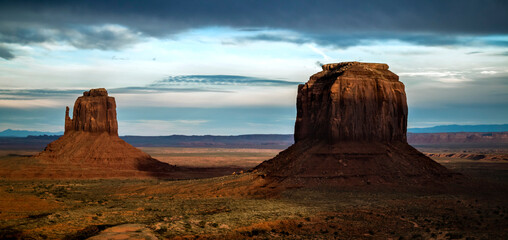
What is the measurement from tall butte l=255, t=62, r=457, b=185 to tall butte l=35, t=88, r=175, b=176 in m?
36.2

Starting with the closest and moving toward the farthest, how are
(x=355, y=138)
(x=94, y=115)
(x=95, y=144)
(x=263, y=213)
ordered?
(x=263, y=213), (x=355, y=138), (x=95, y=144), (x=94, y=115)

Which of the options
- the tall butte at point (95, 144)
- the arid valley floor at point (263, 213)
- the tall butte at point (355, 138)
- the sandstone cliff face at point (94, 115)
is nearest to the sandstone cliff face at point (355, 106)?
the tall butte at point (355, 138)

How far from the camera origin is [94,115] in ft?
272

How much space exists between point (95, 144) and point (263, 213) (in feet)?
180

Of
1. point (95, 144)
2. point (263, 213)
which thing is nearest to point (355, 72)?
point (263, 213)

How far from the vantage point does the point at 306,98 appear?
169ft

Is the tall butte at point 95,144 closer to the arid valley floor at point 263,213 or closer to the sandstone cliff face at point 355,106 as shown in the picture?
the arid valley floor at point 263,213

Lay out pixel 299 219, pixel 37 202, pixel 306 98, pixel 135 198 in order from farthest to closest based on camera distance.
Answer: pixel 306 98 → pixel 135 198 → pixel 37 202 → pixel 299 219

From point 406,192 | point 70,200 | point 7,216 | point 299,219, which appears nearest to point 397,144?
point 406,192

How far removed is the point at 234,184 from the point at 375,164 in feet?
42.5

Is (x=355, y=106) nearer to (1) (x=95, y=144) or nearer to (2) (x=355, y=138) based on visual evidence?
(2) (x=355, y=138)

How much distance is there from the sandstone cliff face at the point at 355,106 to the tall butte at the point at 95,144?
1489 inches

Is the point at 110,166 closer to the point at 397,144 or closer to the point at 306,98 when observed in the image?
the point at 306,98

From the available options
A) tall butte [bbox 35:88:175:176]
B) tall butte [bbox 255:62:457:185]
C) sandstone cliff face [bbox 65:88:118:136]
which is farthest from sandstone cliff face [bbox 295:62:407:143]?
sandstone cliff face [bbox 65:88:118:136]
